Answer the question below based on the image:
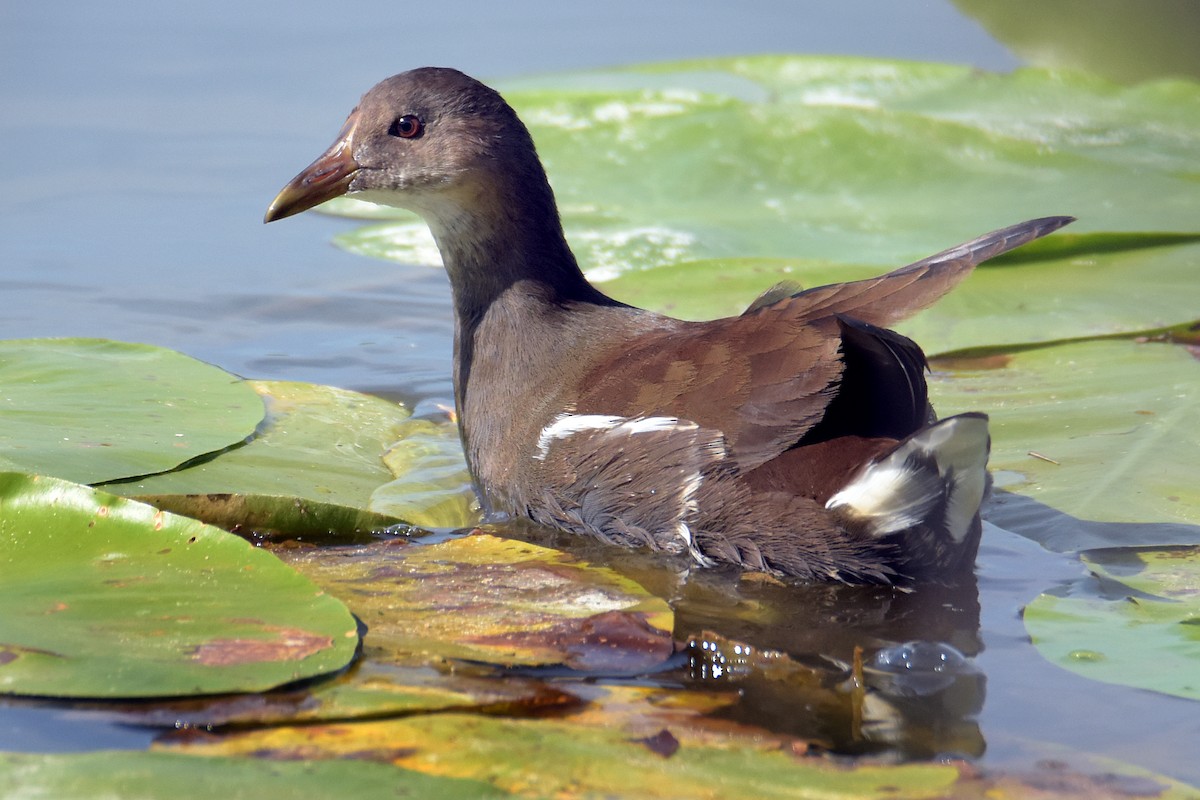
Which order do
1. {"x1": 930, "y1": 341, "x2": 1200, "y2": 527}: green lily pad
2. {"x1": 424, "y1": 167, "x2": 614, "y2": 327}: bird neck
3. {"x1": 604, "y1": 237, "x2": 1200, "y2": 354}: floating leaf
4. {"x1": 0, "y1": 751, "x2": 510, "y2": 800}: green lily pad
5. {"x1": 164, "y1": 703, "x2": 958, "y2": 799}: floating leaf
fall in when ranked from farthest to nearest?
{"x1": 604, "y1": 237, "x2": 1200, "y2": 354}: floating leaf < {"x1": 424, "y1": 167, "x2": 614, "y2": 327}: bird neck < {"x1": 930, "y1": 341, "x2": 1200, "y2": 527}: green lily pad < {"x1": 164, "y1": 703, "x2": 958, "y2": 799}: floating leaf < {"x1": 0, "y1": 751, "x2": 510, "y2": 800}: green lily pad

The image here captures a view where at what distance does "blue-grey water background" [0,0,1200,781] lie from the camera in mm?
2549

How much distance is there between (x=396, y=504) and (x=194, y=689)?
1.05 metres

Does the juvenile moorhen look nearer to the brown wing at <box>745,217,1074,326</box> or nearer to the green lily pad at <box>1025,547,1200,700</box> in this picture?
the brown wing at <box>745,217,1074,326</box>

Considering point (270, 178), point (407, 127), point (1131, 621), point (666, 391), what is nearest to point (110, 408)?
point (407, 127)

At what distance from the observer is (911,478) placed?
2.66m

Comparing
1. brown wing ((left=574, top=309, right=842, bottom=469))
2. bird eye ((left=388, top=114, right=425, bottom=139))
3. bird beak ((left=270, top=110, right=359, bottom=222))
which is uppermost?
bird eye ((left=388, top=114, right=425, bottom=139))

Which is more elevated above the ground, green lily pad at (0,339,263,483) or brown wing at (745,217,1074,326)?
brown wing at (745,217,1074,326)

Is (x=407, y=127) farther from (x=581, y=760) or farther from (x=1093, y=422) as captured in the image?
(x=581, y=760)

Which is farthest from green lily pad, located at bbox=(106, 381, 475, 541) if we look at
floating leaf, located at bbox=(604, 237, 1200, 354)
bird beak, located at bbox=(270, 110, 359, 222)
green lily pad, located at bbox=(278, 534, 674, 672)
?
floating leaf, located at bbox=(604, 237, 1200, 354)

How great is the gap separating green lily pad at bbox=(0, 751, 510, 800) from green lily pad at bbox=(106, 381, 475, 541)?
100cm

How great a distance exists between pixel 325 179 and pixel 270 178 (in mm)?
2308

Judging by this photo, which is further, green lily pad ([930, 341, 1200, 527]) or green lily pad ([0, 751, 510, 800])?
green lily pad ([930, 341, 1200, 527])

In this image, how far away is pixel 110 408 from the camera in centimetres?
322

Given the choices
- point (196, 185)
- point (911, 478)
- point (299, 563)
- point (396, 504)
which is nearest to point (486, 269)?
point (396, 504)
